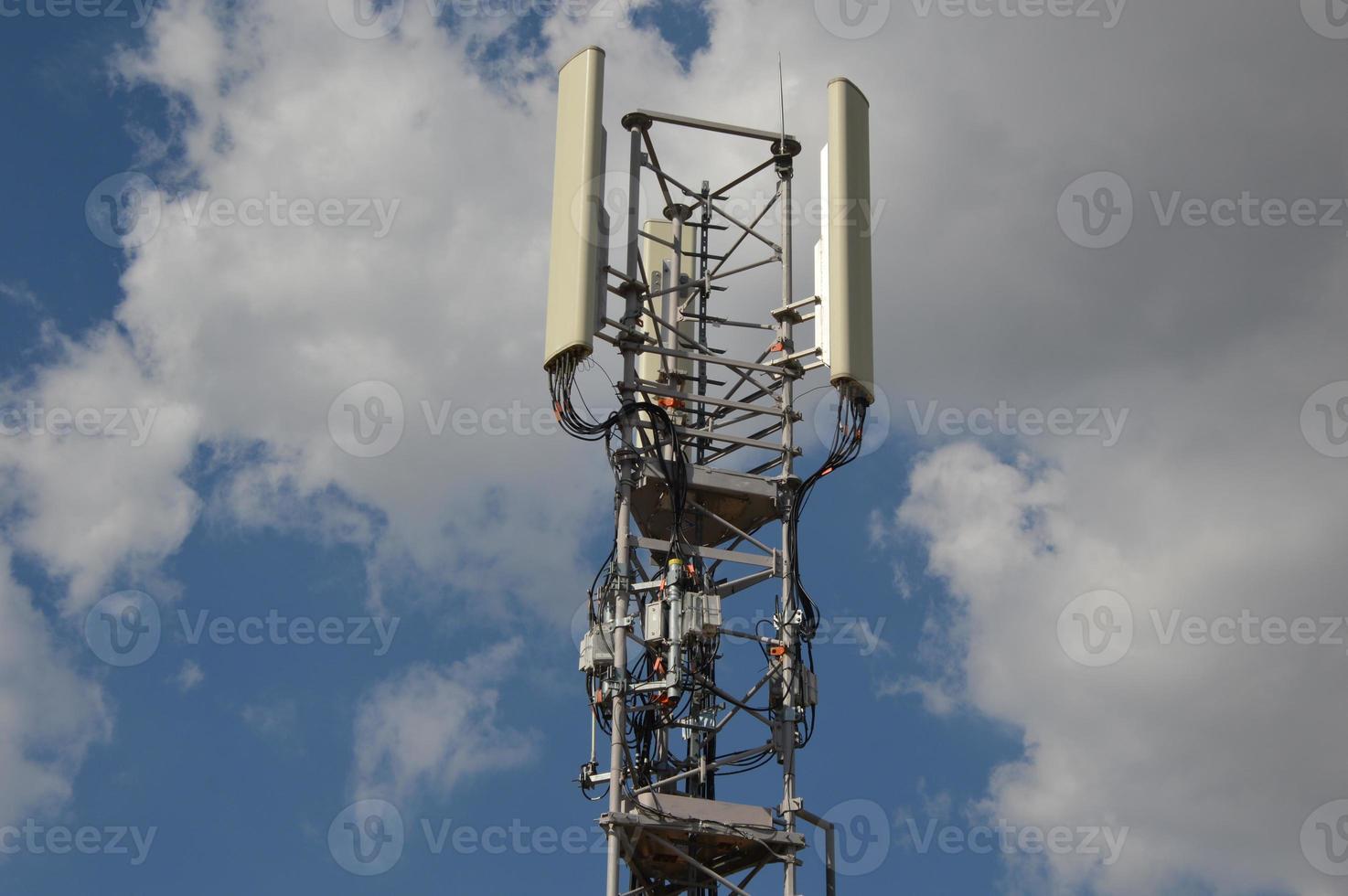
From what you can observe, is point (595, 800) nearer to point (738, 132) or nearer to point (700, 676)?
point (700, 676)

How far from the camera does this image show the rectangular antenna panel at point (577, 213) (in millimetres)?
42344

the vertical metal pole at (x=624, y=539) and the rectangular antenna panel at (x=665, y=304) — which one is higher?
the rectangular antenna panel at (x=665, y=304)

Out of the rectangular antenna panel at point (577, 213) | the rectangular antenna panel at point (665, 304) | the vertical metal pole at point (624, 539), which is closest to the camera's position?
the vertical metal pole at point (624, 539)

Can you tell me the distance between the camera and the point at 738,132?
4622 cm

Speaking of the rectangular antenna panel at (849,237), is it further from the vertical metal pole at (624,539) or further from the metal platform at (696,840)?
the metal platform at (696,840)

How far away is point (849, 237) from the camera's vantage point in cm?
4491

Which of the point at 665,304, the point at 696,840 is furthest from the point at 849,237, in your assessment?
the point at 696,840

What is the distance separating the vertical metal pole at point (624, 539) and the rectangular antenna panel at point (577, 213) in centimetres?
90

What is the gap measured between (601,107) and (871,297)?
6.91 metres

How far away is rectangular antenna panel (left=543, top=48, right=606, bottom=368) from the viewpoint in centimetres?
4234

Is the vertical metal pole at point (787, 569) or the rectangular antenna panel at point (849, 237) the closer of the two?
the vertical metal pole at point (787, 569)

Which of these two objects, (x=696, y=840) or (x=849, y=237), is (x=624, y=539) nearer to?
(x=696, y=840)

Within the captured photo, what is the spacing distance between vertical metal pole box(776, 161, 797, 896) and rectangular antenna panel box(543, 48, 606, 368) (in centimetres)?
455

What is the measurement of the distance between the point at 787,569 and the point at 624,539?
11.4ft
